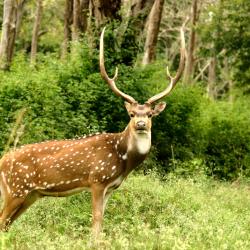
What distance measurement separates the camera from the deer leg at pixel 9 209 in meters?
10.0

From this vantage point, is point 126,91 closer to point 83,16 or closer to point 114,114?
point 114,114

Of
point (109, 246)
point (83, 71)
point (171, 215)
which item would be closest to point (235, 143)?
point (83, 71)

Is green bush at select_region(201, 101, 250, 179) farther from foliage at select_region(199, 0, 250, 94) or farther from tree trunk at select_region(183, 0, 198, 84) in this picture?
tree trunk at select_region(183, 0, 198, 84)

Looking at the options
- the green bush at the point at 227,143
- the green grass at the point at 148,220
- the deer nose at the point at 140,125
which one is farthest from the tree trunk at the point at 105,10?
the deer nose at the point at 140,125

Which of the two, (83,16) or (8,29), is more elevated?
(83,16)

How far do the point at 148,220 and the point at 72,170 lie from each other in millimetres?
1493

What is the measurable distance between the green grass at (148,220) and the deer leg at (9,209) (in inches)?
7.5

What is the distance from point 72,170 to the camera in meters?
10.2

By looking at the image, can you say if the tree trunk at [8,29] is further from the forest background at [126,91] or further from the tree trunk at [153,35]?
the tree trunk at [153,35]

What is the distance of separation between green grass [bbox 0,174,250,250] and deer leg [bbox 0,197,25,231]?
0.62 ft

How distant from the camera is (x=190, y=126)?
18.4 metres

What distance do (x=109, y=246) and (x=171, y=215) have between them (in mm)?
2791

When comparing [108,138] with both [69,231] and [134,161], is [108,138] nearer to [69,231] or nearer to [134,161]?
[134,161]

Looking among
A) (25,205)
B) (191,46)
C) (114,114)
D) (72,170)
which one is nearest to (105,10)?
(114,114)
